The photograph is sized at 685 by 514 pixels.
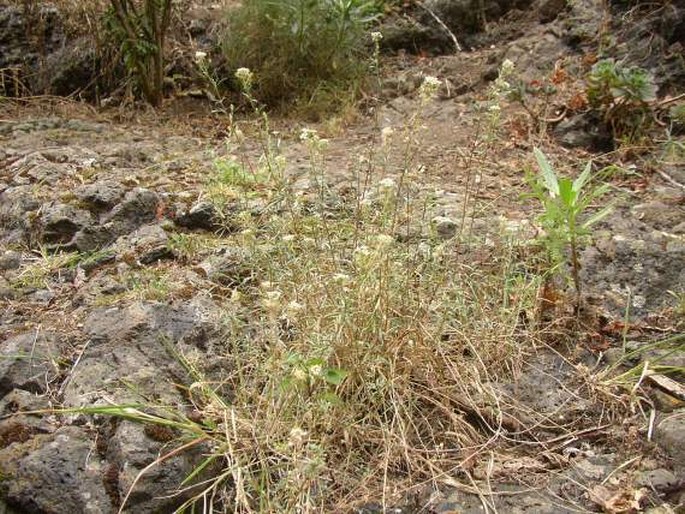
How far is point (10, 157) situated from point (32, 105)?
128 cm

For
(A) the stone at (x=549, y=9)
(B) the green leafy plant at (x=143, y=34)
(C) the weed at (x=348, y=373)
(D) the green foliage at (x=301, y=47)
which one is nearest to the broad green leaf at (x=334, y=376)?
(C) the weed at (x=348, y=373)

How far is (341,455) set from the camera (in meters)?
2.02

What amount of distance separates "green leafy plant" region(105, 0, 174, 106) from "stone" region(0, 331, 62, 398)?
2.80 m

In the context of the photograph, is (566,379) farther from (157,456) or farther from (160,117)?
(160,117)

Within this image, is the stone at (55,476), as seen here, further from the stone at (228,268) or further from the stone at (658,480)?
the stone at (658,480)

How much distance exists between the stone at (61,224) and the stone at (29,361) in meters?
0.74

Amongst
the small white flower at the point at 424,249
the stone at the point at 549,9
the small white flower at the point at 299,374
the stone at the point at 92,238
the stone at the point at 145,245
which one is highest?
the stone at the point at 549,9

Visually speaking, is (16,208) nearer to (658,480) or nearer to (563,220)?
(563,220)

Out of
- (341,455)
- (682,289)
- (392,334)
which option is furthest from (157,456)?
(682,289)

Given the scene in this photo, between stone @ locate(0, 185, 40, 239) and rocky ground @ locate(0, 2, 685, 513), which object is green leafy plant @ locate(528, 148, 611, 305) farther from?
stone @ locate(0, 185, 40, 239)

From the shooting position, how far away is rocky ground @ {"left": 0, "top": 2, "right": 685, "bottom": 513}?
194 centimetres

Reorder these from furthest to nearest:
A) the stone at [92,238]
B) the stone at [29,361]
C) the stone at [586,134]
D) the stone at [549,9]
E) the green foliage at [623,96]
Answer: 1. the stone at [549,9]
2. the stone at [586,134]
3. the green foliage at [623,96]
4. the stone at [92,238]
5. the stone at [29,361]

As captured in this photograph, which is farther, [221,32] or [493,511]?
[221,32]

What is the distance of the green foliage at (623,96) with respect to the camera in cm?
379
